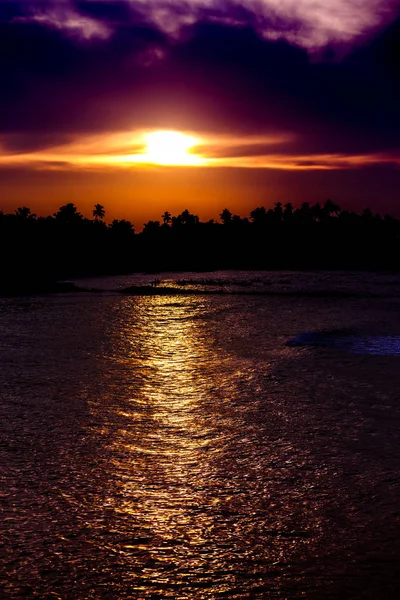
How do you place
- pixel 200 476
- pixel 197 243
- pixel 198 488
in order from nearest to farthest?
pixel 198 488
pixel 200 476
pixel 197 243

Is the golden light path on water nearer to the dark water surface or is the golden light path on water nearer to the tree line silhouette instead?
the dark water surface

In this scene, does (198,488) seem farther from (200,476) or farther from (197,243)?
(197,243)

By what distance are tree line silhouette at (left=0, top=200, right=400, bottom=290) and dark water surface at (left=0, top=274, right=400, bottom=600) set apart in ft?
129

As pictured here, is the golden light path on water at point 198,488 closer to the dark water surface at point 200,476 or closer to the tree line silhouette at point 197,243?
the dark water surface at point 200,476

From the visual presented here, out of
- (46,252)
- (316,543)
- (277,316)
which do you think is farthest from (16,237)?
(316,543)

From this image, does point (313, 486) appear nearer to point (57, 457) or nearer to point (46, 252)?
point (57, 457)

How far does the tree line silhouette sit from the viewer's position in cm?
9156

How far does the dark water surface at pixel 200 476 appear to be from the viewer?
544cm

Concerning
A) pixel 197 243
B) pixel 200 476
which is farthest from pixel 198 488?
pixel 197 243

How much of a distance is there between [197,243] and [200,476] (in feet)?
432

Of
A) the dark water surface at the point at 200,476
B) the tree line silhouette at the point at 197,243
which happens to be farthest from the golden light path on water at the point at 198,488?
the tree line silhouette at the point at 197,243

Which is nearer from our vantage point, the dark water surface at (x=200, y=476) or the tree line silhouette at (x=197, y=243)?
the dark water surface at (x=200, y=476)

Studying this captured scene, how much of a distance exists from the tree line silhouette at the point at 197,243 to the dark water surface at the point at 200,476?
39.3 meters

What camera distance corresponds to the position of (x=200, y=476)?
7719 millimetres
